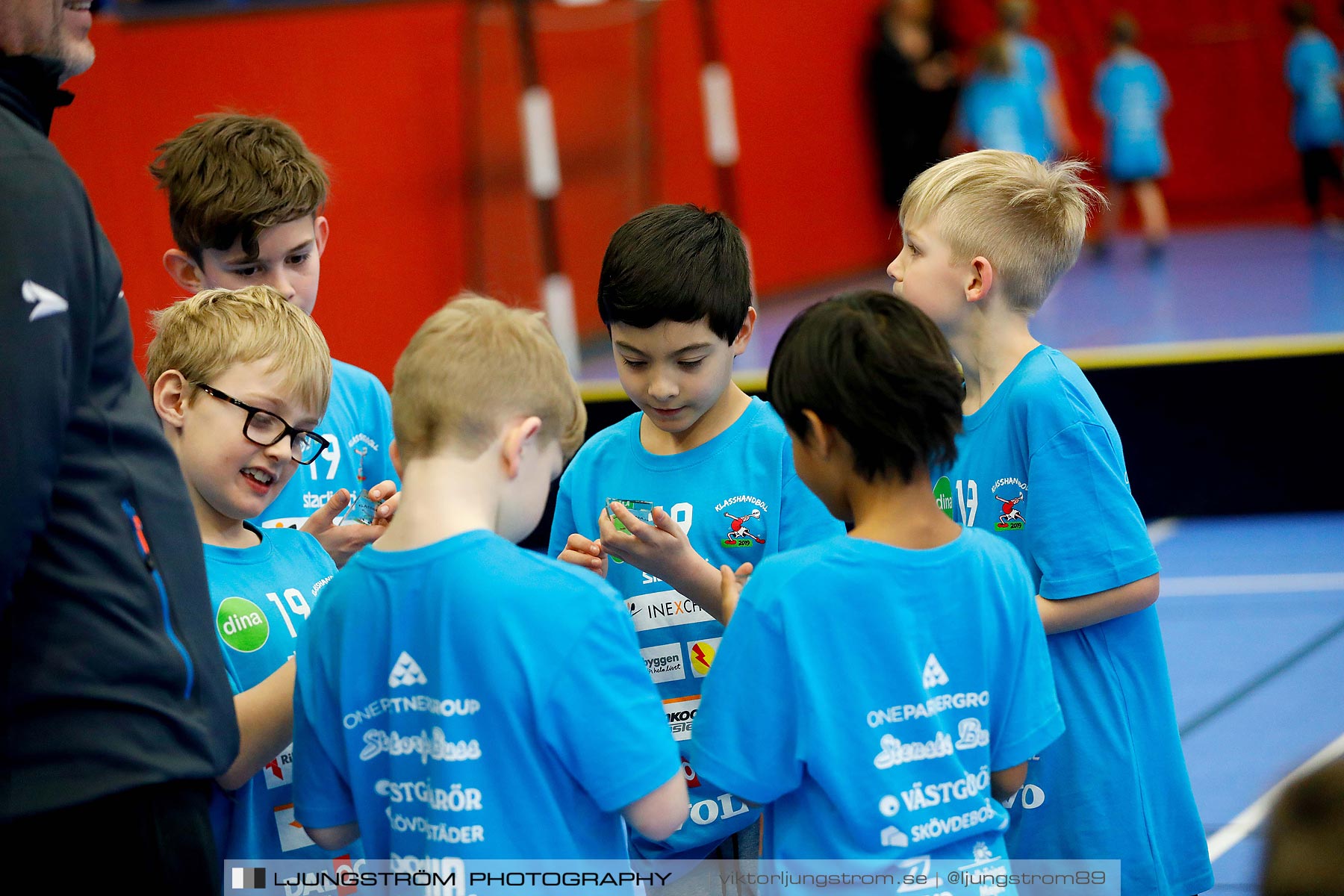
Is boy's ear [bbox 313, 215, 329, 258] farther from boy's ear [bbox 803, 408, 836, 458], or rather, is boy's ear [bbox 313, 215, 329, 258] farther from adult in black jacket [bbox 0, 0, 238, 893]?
boy's ear [bbox 803, 408, 836, 458]

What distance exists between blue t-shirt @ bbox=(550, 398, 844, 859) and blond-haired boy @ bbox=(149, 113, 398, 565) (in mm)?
563

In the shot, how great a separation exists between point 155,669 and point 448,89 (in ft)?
18.3

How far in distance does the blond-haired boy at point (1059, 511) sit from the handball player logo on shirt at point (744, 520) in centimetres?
30

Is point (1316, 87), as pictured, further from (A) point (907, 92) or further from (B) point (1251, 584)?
(B) point (1251, 584)

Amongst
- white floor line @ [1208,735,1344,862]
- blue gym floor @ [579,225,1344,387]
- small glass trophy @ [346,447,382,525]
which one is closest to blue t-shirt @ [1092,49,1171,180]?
blue gym floor @ [579,225,1344,387]

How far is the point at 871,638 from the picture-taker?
1.47 metres

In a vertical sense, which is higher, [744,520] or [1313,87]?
[1313,87]

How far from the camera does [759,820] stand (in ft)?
6.51

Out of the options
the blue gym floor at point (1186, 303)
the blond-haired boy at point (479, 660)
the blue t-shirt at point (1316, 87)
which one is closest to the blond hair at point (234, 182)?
the blond-haired boy at point (479, 660)

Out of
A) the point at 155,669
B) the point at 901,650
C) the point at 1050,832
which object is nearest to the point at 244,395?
the point at 155,669

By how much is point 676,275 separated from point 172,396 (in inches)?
29.4

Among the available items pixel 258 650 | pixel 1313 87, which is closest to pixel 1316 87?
pixel 1313 87

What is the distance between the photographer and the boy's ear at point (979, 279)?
1.98 m

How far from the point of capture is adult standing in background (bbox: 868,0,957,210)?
1004 centimetres
